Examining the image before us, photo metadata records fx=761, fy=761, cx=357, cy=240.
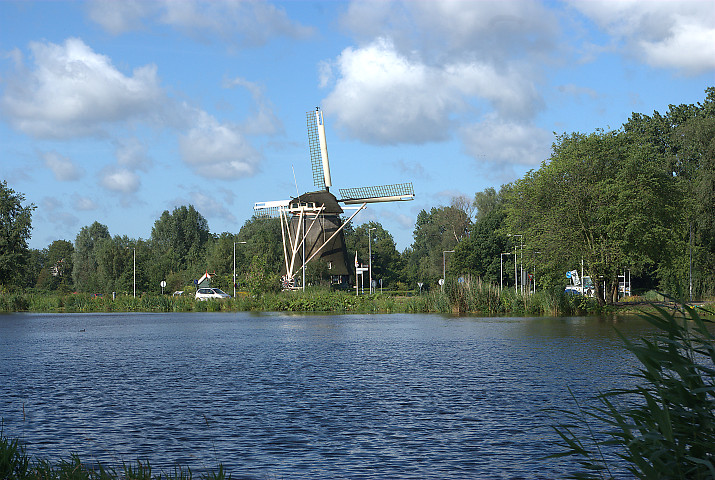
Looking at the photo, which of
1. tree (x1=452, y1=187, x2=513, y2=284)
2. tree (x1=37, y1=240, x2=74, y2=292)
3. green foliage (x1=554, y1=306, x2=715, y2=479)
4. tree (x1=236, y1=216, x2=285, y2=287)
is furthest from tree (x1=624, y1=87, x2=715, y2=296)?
tree (x1=37, y1=240, x2=74, y2=292)

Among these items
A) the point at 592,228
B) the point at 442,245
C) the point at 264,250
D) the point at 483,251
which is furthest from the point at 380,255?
the point at 592,228

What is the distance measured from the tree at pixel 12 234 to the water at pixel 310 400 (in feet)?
131

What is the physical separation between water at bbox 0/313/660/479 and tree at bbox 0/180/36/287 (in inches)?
1572

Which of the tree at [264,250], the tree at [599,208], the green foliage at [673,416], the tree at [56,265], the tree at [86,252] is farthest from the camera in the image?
the tree at [56,265]

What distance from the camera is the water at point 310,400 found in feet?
35.6

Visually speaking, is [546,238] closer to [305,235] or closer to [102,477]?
[305,235]

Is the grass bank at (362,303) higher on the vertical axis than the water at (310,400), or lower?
higher

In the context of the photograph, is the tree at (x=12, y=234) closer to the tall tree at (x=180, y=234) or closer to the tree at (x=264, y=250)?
the tree at (x=264, y=250)

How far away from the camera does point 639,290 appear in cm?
8188

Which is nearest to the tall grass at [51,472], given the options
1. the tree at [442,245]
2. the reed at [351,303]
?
the reed at [351,303]

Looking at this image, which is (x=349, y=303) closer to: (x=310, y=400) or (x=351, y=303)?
(x=351, y=303)

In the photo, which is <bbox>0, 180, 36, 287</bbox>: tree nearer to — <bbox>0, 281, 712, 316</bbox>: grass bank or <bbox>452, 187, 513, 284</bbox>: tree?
<bbox>0, 281, 712, 316</bbox>: grass bank

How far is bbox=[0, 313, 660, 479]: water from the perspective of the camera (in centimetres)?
1084

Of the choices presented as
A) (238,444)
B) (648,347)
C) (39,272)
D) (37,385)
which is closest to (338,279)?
(37,385)
